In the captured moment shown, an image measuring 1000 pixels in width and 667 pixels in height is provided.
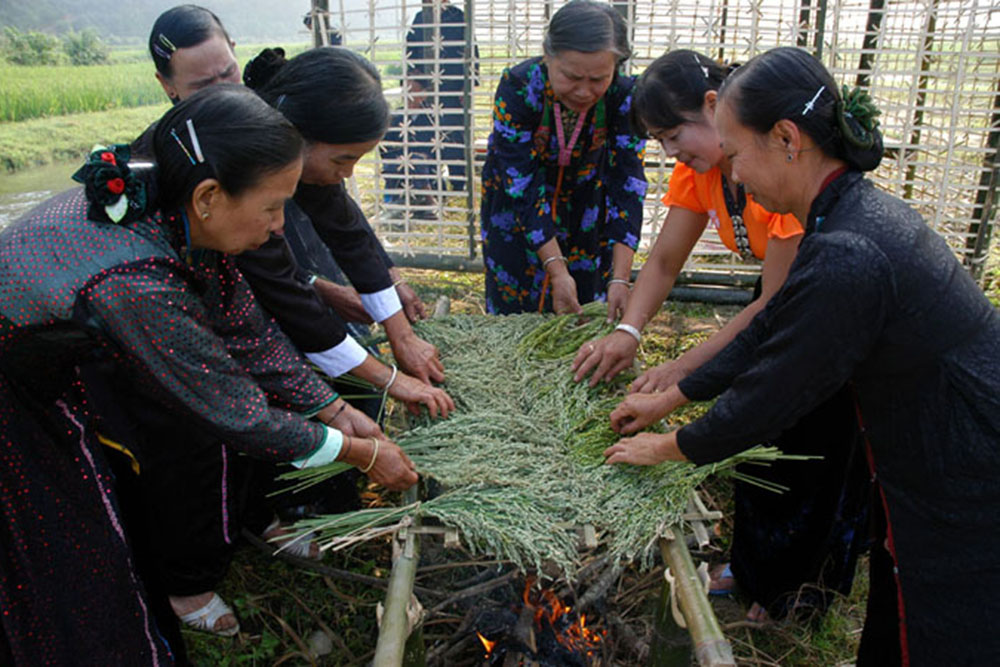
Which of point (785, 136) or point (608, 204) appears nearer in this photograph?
point (785, 136)

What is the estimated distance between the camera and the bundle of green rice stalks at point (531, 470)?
1924 millimetres

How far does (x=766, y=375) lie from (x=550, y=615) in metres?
1.33

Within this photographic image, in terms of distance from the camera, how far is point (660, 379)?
2471mm

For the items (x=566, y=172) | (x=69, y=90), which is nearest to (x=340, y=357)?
(x=566, y=172)

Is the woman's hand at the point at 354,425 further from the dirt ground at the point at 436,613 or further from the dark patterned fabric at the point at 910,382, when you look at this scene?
the dark patterned fabric at the point at 910,382

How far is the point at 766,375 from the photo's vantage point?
169 cm

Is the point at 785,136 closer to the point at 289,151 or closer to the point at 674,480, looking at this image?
the point at 674,480

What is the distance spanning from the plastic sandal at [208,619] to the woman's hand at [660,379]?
6.42 ft

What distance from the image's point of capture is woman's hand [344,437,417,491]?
2062 millimetres

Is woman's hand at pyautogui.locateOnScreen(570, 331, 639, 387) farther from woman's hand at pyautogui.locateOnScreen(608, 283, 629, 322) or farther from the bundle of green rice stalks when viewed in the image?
woman's hand at pyautogui.locateOnScreen(608, 283, 629, 322)

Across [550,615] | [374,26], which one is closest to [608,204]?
[550,615]

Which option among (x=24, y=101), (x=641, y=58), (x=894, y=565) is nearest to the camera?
(x=894, y=565)

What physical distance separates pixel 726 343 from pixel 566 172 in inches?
55.4

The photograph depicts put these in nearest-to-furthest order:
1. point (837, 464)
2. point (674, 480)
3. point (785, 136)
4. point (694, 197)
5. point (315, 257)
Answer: point (785, 136) < point (674, 480) < point (837, 464) < point (694, 197) < point (315, 257)
